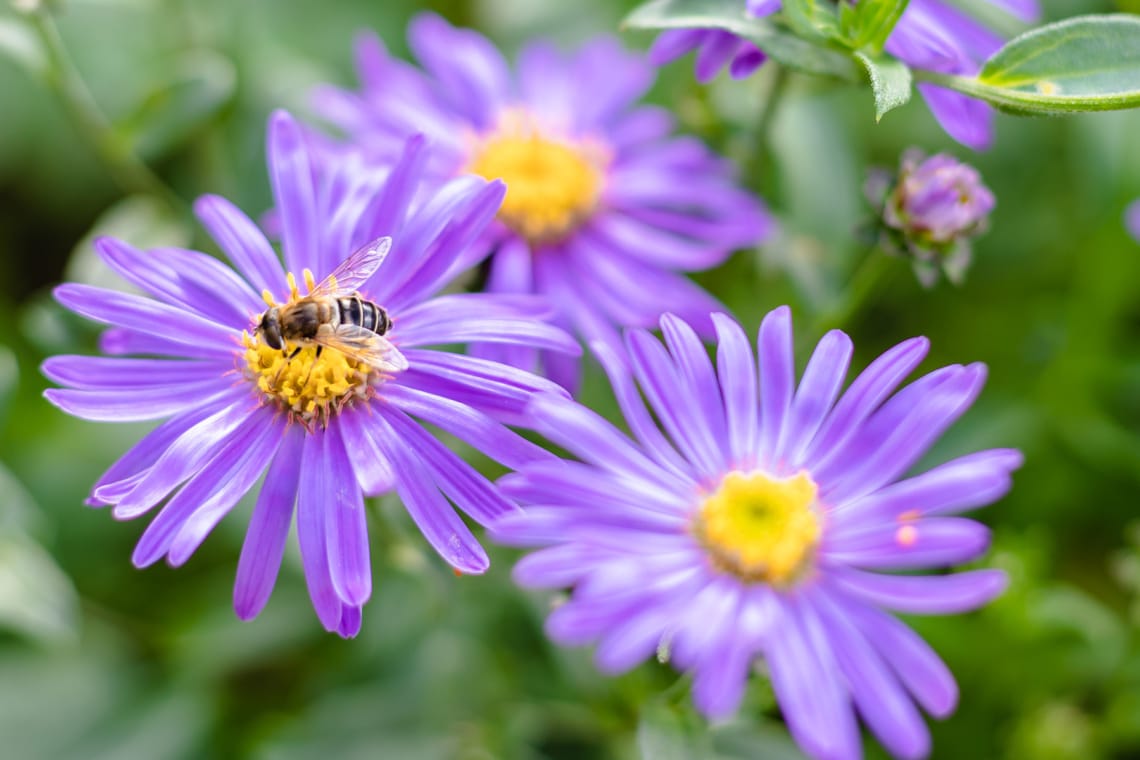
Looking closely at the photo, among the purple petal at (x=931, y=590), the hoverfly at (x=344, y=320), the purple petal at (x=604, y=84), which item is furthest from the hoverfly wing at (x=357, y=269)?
the purple petal at (x=604, y=84)

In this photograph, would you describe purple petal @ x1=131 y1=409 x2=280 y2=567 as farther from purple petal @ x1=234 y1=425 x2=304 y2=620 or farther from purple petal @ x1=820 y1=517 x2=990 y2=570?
purple petal @ x1=820 y1=517 x2=990 y2=570

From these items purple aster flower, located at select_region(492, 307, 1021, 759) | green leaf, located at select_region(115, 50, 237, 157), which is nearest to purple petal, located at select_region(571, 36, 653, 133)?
green leaf, located at select_region(115, 50, 237, 157)

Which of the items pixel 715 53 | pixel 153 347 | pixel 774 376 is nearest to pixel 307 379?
pixel 153 347

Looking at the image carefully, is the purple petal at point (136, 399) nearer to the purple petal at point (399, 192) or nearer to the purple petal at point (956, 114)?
the purple petal at point (399, 192)

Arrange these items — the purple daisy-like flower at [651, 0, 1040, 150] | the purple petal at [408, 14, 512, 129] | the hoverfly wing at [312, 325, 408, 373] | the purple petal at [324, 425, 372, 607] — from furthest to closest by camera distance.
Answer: the purple petal at [408, 14, 512, 129]
the purple daisy-like flower at [651, 0, 1040, 150]
the hoverfly wing at [312, 325, 408, 373]
the purple petal at [324, 425, 372, 607]

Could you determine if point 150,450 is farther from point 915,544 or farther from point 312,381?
point 915,544

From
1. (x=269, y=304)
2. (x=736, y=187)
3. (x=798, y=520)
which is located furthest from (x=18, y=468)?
(x=798, y=520)

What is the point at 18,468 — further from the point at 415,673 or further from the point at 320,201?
the point at 320,201
